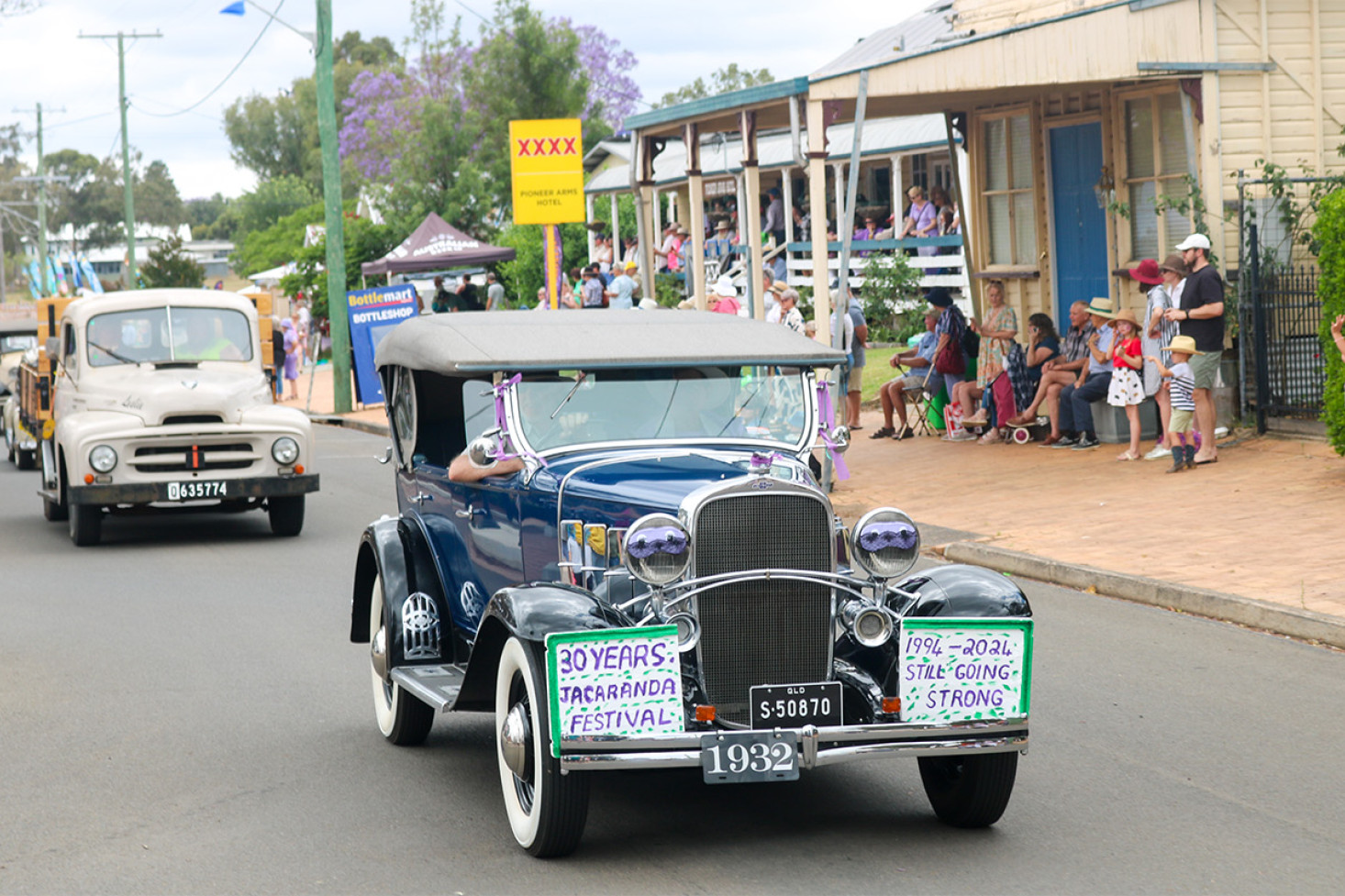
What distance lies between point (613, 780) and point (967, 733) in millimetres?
1688

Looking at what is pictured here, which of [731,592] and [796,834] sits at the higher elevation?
[731,592]

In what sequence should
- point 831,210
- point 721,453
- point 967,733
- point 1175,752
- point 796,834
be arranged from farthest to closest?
point 831,210, point 1175,752, point 721,453, point 796,834, point 967,733

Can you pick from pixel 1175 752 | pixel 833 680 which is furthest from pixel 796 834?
pixel 1175 752

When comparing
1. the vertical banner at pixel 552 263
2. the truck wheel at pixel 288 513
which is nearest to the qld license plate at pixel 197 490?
the truck wheel at pixel 288 513

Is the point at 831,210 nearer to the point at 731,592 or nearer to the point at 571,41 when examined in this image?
the point at 571,41

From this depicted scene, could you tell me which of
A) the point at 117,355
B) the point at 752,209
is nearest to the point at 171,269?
the point at 752,209

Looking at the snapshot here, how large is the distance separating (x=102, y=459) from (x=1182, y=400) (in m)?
9.10

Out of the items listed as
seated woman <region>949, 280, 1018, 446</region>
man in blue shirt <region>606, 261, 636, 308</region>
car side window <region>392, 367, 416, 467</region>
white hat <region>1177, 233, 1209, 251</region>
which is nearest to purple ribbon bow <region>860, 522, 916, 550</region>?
car side window <region>392, 367, 416, 467</region>

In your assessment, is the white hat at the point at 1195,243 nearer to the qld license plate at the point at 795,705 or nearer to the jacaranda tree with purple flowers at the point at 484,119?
the qld license plate at the point at 795,705

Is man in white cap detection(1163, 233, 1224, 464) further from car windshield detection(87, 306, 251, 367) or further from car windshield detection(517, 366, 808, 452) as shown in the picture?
car windshield detection(517, 366, 808, 452)

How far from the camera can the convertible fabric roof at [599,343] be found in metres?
6.37

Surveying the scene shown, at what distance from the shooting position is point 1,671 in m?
8.91

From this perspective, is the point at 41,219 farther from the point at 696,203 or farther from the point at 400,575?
the point at 400,575

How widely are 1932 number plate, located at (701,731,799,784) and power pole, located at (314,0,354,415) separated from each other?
2422 centimetres
